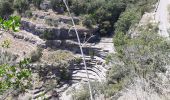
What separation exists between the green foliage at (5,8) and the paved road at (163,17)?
18474 millimetres

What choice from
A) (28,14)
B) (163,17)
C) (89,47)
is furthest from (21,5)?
(163,17)

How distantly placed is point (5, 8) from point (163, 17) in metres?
19.9

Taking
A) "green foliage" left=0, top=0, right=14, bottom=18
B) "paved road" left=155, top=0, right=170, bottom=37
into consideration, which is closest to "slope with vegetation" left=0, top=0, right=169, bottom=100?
"green foliage" left=0, top=0, right=14, bottom=18

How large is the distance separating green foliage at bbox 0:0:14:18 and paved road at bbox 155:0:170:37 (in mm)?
18474

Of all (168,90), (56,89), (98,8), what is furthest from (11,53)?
(168,90)

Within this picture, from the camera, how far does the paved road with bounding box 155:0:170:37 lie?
33.4 metres

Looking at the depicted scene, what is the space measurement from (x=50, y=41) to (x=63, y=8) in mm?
5174

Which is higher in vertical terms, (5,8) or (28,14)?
(5,8)

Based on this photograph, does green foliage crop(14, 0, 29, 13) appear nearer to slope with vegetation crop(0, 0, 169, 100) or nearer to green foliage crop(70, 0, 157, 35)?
slope with vegetation crop(0, 0, 169, 100)

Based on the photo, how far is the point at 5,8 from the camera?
150ft

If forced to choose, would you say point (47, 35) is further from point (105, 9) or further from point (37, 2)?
point (105, 9)

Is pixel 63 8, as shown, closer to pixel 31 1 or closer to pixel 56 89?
pixel 31 1

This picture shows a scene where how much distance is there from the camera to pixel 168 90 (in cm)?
1738

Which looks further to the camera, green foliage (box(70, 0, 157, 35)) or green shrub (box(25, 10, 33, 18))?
green shrub (box(25, 10, 33, 18))
